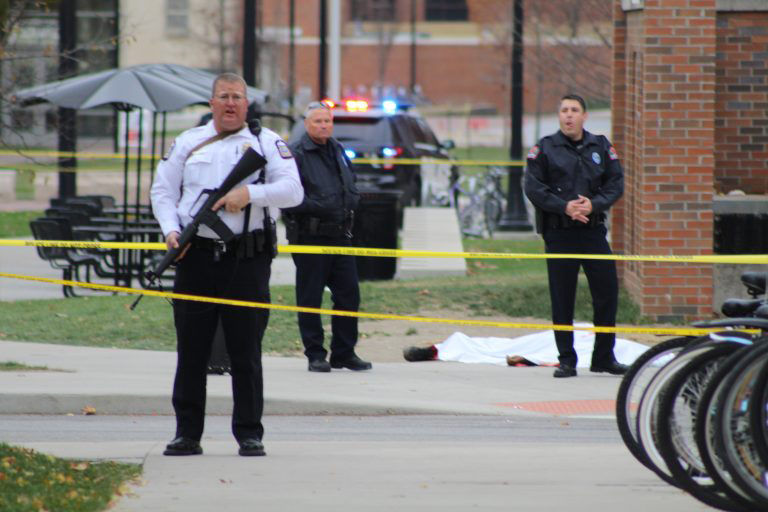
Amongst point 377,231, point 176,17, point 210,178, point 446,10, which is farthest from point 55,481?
point 446,10

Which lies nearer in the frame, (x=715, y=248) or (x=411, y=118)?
(x=715, y=248)

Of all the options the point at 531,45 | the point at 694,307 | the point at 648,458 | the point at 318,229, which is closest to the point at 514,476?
the point at 648,458

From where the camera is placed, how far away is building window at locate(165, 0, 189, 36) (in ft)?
216

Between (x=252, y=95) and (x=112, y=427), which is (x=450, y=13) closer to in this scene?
(x=252, y=95)

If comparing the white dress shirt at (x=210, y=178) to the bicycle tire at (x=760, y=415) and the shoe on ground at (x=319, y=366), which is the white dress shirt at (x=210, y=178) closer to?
the bicycle tire at (x=760, y=415)

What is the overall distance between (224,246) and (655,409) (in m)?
2.19

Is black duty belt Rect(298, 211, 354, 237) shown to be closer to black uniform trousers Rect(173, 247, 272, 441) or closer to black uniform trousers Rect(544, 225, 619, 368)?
black uniform trousers Rect(544, 225, 619, 368)

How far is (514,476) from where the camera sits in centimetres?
673

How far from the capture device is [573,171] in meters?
9.69

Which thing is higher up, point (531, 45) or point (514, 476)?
point (531, 45)

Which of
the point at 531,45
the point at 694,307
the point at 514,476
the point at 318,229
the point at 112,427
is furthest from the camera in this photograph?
the point at 531,45

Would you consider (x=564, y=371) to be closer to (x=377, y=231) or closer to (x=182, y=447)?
(x=182, y=447)

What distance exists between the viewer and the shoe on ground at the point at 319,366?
9.86 meters

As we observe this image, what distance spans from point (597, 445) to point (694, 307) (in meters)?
4.90
